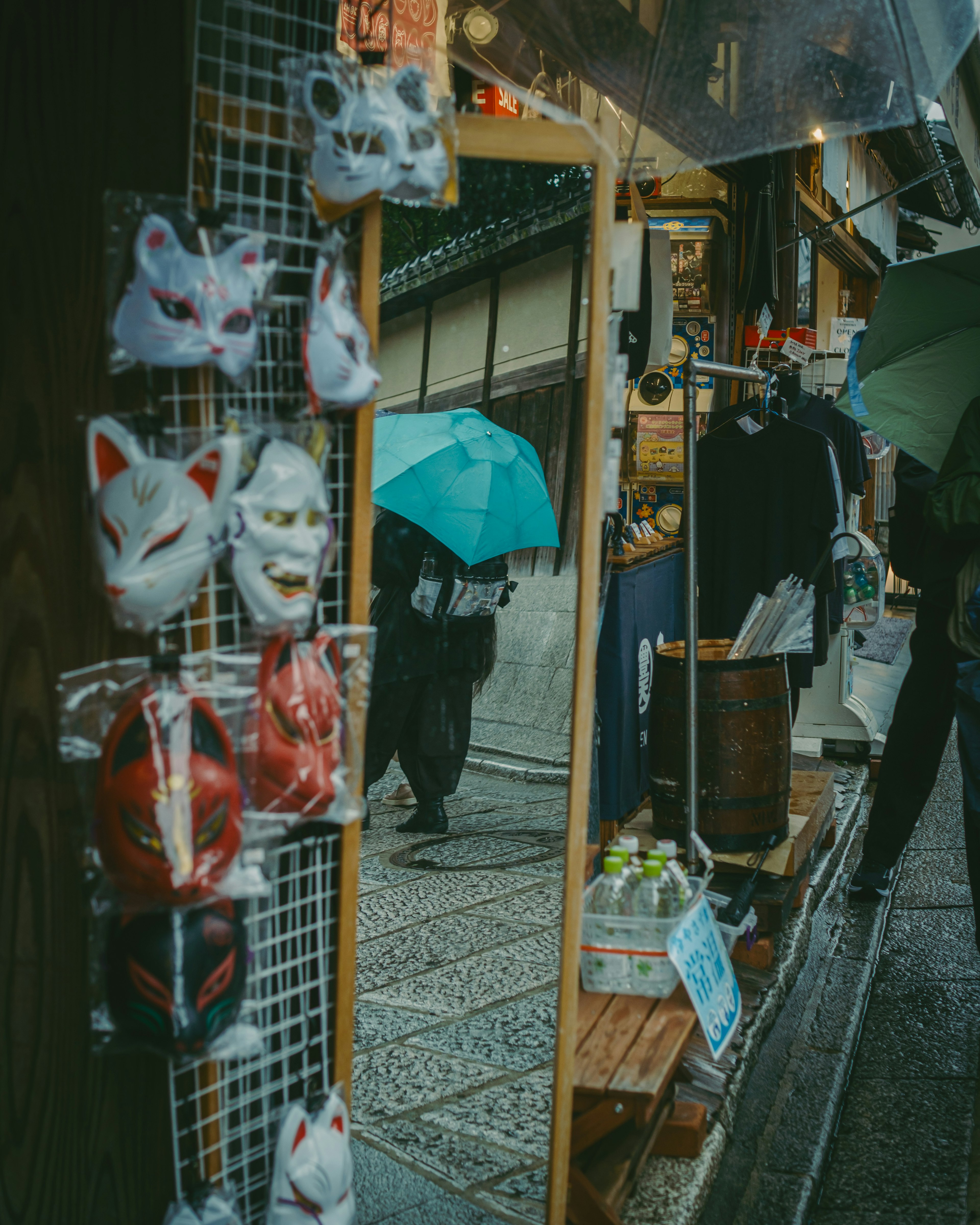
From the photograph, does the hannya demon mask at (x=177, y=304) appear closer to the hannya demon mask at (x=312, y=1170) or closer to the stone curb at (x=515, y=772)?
the hannya demon mask at (x=312, y=1170)

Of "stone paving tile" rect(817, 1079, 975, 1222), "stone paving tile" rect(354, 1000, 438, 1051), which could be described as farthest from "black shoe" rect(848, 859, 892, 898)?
"stone paving tile" rect(354, 1000, 438, 1051)

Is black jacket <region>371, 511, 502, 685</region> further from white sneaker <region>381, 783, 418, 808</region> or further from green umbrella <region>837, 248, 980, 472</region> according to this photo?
green umbrella <region>837, 248, 980, 472</region>

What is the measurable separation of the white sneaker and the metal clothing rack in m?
0.90

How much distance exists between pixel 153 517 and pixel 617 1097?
1.62m

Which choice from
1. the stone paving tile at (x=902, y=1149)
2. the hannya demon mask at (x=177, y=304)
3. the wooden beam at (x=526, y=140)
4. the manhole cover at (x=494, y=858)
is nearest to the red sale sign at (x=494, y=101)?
the wooden beam at (x=526, y=140)

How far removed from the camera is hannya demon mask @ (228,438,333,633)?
146 cm

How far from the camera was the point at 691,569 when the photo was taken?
3.30 metres

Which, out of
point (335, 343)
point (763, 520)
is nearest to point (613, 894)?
point (335, 343)

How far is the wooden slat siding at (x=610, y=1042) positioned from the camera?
2.26m

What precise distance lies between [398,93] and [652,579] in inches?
125

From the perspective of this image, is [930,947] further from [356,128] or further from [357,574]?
[356,128]

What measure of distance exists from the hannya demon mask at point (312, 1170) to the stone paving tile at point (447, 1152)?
73 cm

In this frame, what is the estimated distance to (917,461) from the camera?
174 inches

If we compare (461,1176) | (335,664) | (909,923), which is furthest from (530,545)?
(909,923)
